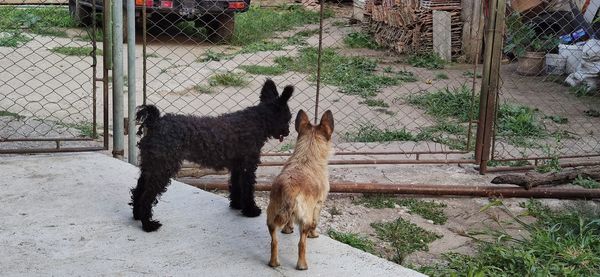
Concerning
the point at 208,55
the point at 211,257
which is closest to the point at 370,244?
the point at 211,257

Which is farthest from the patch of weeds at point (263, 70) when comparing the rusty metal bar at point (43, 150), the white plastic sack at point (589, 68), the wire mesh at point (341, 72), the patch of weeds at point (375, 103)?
the rusty metal bar at point (43, 150)

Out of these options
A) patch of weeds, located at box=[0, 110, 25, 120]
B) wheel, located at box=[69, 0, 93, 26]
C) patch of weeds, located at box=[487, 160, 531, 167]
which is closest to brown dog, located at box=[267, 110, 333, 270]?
patch of weeds, located at box=[487, 160, 531, 167]

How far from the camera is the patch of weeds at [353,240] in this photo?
4.35 m

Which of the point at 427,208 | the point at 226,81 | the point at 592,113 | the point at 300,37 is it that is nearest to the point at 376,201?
the point at 427,208

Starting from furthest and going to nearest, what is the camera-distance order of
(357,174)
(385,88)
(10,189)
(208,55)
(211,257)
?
(208,55)
(385,88)
(357,174)
(10,189)
(211,257)

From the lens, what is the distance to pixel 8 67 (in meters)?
9.15

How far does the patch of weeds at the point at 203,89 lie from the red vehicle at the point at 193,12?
→ 126cm

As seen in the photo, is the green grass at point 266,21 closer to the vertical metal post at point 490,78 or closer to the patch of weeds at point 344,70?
the patch of weeds at point 344,70

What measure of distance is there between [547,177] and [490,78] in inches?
34.1

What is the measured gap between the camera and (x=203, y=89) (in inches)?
356

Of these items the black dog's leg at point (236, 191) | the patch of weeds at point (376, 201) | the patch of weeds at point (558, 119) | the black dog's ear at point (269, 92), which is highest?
the black dog's ear at point (269, 92)

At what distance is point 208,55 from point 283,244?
7.54 metres

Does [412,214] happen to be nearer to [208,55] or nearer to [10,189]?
[10,189]

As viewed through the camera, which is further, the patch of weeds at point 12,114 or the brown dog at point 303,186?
the patch of weeds at point 12,114
